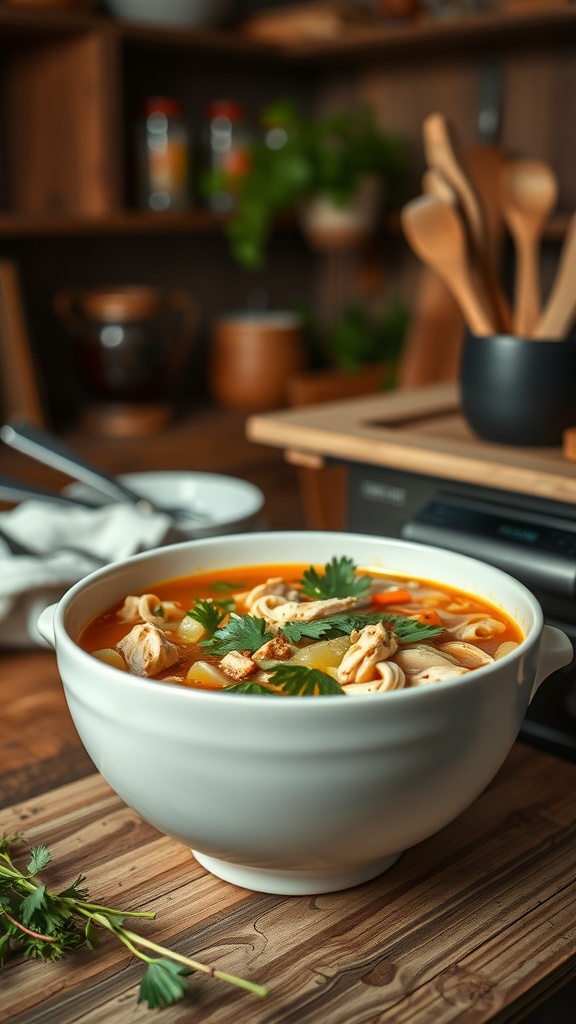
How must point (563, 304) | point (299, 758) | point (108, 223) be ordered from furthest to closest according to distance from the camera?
point (108, 223)
point (563, 304)
point (299, 758)

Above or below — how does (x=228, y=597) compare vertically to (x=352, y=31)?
below

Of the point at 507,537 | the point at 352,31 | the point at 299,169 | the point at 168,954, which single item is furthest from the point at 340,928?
the point at 352,31

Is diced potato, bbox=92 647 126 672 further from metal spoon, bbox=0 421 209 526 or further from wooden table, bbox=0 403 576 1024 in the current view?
metal spoon, bbox=0 421 209 526

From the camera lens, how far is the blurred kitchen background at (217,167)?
7.75 ft

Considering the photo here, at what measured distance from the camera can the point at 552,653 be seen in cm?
74

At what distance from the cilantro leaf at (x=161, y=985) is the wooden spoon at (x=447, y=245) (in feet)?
2.74

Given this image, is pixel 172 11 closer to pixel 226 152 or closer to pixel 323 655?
pixel 226 152

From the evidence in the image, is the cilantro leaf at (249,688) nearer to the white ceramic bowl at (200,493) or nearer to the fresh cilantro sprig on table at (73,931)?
the fresh cilantro sprig on table at (73,931)

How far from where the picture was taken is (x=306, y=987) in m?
0.64

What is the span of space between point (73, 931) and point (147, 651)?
0.19m

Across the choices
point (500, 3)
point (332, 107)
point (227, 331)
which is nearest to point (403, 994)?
point (227, 331)

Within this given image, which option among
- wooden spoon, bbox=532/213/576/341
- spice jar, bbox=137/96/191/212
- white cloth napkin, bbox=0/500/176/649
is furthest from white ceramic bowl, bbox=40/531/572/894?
spice jar, bbox=137/96/191/212

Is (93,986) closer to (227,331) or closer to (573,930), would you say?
(573,930)

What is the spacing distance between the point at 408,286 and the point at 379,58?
0.62 m
